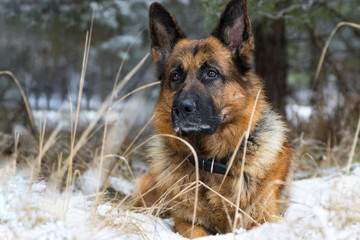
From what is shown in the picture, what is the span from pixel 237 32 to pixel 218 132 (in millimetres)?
914

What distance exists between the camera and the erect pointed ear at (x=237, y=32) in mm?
2994

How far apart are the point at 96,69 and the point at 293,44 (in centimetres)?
493

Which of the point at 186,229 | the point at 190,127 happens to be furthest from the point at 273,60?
the point at 186,229

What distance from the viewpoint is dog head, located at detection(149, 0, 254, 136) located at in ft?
9.27

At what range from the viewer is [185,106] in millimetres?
2660

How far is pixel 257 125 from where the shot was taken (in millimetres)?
3143

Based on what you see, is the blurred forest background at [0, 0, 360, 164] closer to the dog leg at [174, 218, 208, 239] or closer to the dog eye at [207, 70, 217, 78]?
the dog eye at [207, 70, 217, 78]

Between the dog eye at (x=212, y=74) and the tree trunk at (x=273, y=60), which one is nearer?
the dog eye at (x=212, y=74)

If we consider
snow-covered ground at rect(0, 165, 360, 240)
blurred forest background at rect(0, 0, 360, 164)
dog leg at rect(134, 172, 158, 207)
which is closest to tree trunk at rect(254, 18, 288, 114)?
Answer: blurred forest background at rect(0, 0, 360, 164)

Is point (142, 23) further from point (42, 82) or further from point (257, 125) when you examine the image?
point (257, 125)

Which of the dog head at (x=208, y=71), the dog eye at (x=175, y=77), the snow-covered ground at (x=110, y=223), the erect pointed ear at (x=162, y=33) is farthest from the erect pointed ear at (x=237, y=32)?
the snow-covered ground at (x=110, y=223)

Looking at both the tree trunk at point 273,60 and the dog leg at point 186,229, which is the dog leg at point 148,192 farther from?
the tree trunk at point 273,60

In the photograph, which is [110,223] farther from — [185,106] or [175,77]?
[175,77]

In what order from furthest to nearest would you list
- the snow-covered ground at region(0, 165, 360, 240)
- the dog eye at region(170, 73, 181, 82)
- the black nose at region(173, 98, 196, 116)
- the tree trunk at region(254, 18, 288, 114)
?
the tree trunk at region(254, 18, 288, 114)
the dog eye at region(170, 73, 181, 82)
the black nose at region(173, 98, 196, 116)
the snow-covered ground at region(0, 165, 360, 240)
